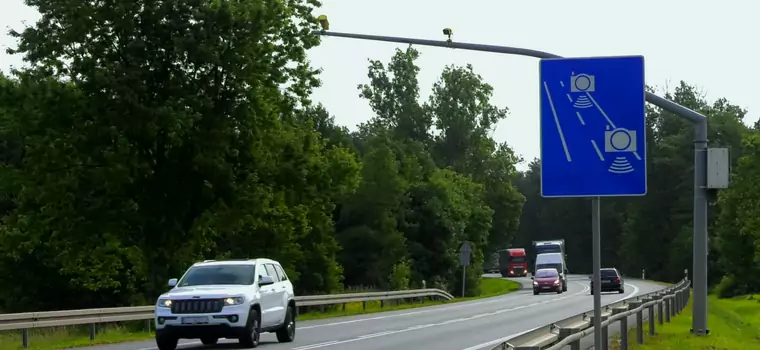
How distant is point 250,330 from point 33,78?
25.1 m

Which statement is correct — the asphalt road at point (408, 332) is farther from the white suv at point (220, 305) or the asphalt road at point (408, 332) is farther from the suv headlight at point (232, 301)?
the suv headlight at point (232, 301)

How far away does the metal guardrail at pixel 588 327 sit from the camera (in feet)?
34.6

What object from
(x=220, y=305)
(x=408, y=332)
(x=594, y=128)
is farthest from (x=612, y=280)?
(x=594, y=128)

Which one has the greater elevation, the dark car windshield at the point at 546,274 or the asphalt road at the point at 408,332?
the asphalt road at the point at 408,332

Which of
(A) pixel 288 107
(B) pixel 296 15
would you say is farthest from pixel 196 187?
(B) pixel 296 15

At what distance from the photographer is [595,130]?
10.8 meters

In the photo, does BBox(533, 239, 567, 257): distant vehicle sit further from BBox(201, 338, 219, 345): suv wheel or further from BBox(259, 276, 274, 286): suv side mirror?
BBox(259, 276, 274, 286): suv side mirror

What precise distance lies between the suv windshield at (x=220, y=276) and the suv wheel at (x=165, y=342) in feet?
4.25

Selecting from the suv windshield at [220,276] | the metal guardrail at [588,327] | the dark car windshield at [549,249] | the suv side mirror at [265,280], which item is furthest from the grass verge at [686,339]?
the dark car windshield at [549,249]

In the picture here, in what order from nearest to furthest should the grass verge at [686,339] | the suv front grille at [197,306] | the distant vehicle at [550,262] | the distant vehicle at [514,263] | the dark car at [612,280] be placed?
the grass verge at [686,339] → the suv front grille at [197,306] → the dark car at [612,280] → the distant vehicle at [550,262] → the distant vehicle at [514,263]

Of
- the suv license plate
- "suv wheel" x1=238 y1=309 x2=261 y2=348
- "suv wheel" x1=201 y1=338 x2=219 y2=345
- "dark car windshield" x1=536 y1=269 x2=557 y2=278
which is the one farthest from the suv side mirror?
"dark car windshield" x1=536 y1=269 x2=557 y2=278

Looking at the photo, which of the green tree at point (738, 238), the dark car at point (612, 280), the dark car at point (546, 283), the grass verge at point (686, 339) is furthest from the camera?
the green tree at point (738, 238)

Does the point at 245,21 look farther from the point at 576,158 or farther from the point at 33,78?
the point at 576,158

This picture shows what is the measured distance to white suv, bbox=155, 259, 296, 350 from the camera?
23.3 metres
